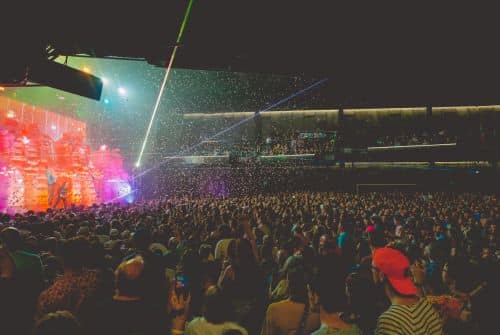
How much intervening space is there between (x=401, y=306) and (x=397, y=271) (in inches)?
6.9

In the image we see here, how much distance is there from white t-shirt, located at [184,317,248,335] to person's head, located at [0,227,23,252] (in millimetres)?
2150

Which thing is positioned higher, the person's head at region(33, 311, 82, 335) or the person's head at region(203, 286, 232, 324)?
the person's head at region(33, 311, 82, 335)

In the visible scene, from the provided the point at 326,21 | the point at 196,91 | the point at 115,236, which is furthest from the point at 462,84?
the point at 115,236

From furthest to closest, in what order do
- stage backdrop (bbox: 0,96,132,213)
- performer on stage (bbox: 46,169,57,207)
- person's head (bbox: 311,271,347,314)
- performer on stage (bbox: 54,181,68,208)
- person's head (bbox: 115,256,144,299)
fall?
performer on stage (bbox: 46,169,57,207) < performer on stage (bbox: 54,181,68,208) < stage backdrop (bbox: 0,96,132,213) < person's head (bbox: 115,256,144,299) < person's head (bbox: 311,271,347,314)

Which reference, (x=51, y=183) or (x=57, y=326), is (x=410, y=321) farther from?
(x=51, y=183)

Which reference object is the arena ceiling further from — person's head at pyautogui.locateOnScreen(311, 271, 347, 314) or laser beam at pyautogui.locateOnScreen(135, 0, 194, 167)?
person's head at pyautogui.locateOnScreen(311, 271, 347, 314)

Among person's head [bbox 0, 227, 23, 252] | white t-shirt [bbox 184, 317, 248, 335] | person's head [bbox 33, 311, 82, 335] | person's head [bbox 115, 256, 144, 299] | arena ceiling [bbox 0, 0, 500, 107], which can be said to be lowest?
white t-shirt [bbox 184, 317, 248, 335]

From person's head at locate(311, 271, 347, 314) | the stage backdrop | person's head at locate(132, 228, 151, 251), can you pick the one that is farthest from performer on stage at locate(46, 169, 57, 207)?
person's head at locate(311, 271, 347, 314)

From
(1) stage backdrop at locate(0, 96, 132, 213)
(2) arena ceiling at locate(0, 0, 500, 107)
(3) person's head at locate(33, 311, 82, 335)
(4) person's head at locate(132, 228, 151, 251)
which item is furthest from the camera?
(1) stage backdrop at locate(0, 96, 132, 213)

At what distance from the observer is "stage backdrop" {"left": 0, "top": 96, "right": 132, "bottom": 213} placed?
16.1 metres

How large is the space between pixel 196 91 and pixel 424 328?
1969 cm

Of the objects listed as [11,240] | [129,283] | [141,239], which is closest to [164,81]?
[141,239]

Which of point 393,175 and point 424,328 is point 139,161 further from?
point 424,328

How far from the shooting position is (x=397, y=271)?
185 cm
